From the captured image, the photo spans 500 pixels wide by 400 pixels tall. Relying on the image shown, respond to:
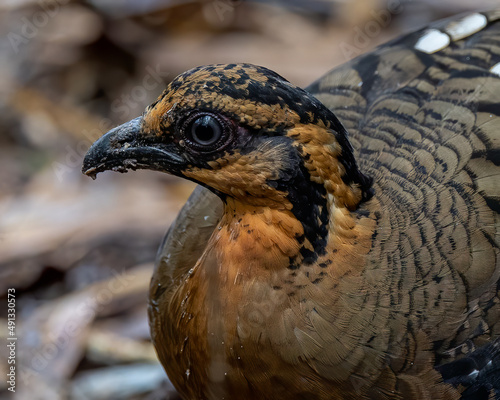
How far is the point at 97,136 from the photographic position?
23.0ft

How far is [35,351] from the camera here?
5027mm

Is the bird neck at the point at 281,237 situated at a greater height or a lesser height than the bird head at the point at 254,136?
lesser

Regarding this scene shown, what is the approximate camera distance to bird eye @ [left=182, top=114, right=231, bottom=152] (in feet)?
9.18

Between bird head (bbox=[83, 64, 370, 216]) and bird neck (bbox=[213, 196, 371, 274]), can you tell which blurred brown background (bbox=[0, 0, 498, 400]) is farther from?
bird head (bbox=[83, 64, 370, 216])

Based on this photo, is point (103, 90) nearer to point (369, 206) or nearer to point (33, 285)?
point (33, 285)

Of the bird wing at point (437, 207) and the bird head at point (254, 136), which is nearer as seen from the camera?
the bird head at point (254, 136)

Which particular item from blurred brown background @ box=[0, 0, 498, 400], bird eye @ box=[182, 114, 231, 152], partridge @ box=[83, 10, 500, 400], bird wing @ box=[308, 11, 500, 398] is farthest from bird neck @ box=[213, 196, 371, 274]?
blurred brown background @ box=[0, 0, 498, 400]

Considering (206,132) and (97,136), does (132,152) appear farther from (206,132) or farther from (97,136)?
(97,136)

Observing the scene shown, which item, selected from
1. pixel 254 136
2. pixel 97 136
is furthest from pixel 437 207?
pixel 97 136

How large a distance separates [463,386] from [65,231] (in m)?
3.64

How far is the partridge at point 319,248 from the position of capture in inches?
111

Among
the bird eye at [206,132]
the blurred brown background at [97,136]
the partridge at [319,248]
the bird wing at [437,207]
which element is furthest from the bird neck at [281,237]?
the blurred brown background at [97,136]

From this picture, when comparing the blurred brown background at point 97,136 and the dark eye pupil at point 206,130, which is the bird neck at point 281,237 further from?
the blurred brown background at point 97,136

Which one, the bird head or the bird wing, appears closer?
the bird head
